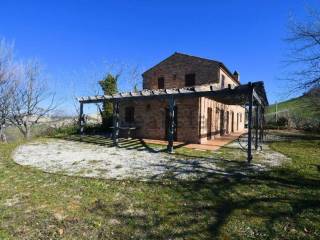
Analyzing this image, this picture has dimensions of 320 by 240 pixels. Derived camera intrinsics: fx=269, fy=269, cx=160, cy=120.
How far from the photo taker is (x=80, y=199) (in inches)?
235

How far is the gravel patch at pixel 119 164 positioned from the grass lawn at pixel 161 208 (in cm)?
64

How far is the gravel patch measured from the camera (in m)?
8.01

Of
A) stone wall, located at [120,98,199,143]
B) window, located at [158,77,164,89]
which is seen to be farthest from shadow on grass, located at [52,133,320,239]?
window, located at [158,77,164,89]

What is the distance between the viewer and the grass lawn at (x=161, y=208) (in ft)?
14.7

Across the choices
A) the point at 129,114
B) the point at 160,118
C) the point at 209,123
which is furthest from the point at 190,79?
the point at 129,114

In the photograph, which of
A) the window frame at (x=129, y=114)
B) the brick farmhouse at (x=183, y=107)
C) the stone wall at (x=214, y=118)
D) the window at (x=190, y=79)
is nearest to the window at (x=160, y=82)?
the brick farmhouse at (x=183, y=107)

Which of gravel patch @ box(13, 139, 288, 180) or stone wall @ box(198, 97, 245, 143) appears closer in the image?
gravel patch @ box(13, 139, 288, 180)

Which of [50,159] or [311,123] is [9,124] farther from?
[311,123]

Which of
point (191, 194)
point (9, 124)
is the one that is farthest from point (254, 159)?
point (9, 124)

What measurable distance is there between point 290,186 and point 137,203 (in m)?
4.05

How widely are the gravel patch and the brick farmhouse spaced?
436cm

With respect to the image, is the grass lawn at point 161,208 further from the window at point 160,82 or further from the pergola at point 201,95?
the window at point 160,82

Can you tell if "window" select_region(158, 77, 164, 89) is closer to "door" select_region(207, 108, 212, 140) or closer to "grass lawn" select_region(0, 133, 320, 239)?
"door" select_region(207, 108, 212, 140)

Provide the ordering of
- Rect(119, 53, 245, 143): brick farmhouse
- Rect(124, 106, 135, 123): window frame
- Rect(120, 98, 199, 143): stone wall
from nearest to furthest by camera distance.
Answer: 1. Rect(120, 98, 199, 143): stone wall
2. Rect(119, 53, 245, 143): brick farmhouse
3. Rect(124, 106, 135, 123): window frame
